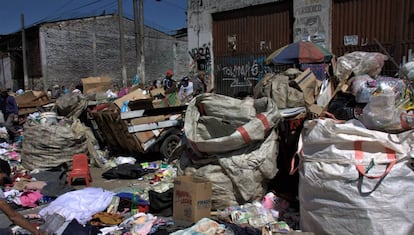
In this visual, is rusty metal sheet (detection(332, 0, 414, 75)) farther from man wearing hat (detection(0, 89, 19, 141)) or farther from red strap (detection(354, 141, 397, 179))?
man wearing hat (detection(0, 89, 19, 141))

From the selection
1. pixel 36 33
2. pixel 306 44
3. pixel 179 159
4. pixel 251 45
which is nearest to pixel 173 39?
pixel 36 33

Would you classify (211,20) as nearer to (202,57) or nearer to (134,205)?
(202,57)

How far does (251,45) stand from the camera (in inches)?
478

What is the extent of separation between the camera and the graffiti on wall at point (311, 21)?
33.6 feet

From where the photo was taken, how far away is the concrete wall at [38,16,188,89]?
1103 inches

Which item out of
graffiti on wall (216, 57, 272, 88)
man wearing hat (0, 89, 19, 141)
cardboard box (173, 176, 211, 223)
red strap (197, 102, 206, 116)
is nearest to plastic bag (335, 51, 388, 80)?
red strap (197, 102, 206, 116)

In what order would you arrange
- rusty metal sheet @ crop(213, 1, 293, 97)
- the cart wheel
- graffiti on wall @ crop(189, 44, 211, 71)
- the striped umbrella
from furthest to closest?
1. graffiti on wall @ crop(189, 44, 211, 71)
2. rusty metal sheet @ crop(213, 1, 293, 97)
3. the striped umbrella
4. the cart wheel

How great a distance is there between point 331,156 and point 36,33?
2873 cm

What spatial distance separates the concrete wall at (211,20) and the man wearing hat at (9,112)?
250 inches

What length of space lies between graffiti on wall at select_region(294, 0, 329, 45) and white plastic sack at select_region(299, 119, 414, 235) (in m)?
7.41

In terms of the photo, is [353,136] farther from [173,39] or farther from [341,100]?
[173,39]

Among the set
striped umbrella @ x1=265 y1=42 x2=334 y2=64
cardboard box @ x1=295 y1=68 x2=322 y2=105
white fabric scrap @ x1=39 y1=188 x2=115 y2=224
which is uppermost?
striped umbrella @ x1=265 y1=42 x2=334 y2=64

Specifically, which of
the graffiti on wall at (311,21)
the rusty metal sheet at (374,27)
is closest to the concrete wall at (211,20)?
the graffiti on wall at (311,21)

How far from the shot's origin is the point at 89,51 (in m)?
30.0
